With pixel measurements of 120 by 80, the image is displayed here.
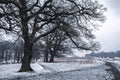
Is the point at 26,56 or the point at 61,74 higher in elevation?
the point at 26,56

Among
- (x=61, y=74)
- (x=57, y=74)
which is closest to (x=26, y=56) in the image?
(x=57, y=74)

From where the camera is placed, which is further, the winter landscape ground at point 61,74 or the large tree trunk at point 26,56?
the large tree trunk at point 26,56

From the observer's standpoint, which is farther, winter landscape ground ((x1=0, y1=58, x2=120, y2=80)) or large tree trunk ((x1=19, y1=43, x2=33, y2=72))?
large tree trunk ((x1=19, y1=43, x2=33, y2=72))

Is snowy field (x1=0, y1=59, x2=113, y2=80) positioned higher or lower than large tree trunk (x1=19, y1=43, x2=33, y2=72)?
lower

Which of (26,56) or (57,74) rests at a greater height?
(26,56)

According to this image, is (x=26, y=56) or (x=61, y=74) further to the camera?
(x=26, y=56)

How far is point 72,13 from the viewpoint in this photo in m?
26.4

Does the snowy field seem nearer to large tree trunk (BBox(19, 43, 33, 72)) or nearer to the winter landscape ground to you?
the winter landscape ground

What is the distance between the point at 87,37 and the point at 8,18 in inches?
523

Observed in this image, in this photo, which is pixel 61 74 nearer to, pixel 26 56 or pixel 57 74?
pixel 57 74

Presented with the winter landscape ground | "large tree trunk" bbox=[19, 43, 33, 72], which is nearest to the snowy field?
the winter landscape ground

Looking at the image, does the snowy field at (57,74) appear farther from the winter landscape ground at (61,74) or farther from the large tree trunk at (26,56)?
the large tree trunk at (26,56)

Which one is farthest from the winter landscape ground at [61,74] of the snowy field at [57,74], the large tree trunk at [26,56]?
the large tree trunk at [26,56]

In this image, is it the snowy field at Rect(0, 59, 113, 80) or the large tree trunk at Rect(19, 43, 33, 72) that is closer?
the snowy field at Rect(0, 59, 113, 80)
